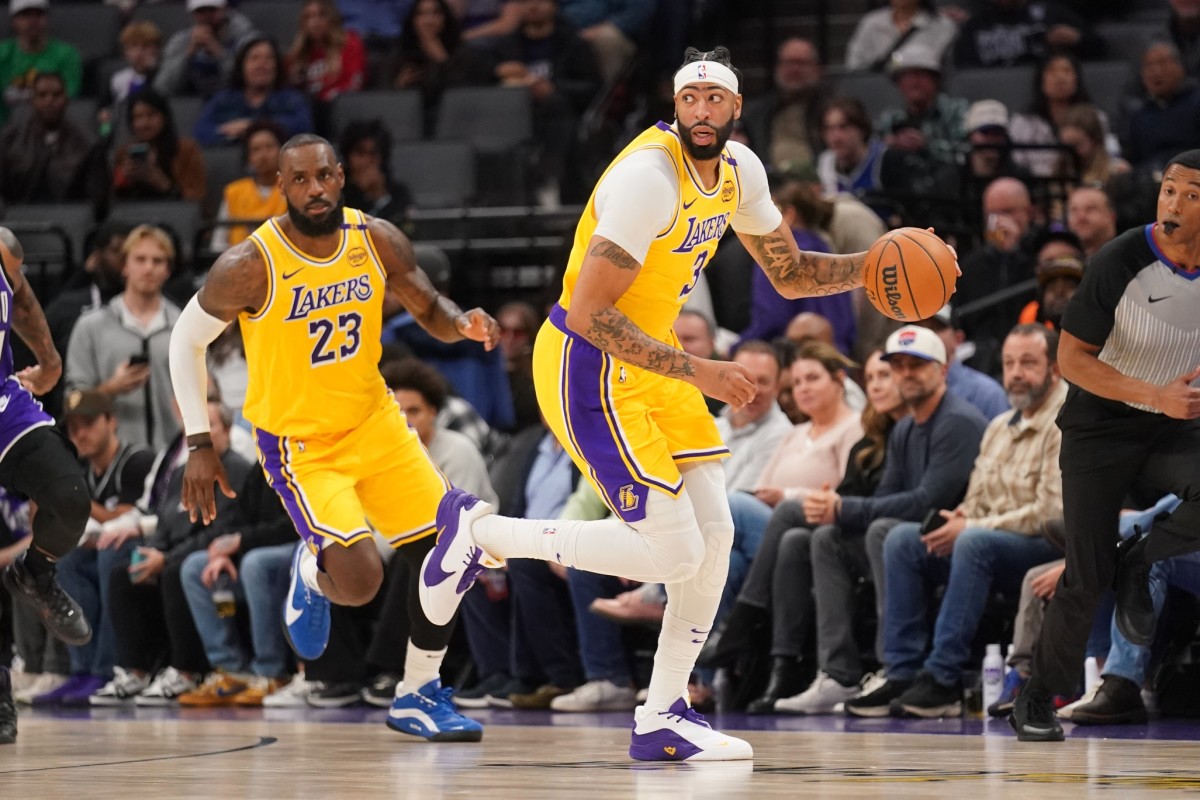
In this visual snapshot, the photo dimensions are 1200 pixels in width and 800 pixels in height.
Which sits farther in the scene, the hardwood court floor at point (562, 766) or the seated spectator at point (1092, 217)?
the seated spectator at point (1092, 217)

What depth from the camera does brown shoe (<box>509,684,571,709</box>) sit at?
30.4ft

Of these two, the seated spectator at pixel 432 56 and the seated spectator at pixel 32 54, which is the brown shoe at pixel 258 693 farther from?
Result: the seated spectator at pixel 32 54

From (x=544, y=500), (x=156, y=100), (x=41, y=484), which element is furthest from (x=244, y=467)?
(x=156, y=100)

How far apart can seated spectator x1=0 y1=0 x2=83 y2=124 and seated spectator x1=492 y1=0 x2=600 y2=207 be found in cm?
363

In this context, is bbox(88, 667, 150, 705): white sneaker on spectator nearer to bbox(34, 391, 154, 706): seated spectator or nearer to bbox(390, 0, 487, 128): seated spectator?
bbox(34, 391, 154, 706): seated spectator

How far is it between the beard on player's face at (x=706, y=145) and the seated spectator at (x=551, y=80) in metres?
6.98

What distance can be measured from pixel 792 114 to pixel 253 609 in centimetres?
A: 511

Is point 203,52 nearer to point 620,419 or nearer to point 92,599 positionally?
point 92,599

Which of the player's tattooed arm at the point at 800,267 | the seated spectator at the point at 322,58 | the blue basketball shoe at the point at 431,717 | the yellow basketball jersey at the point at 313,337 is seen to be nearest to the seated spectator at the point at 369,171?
the seated spectator at the point at 322,58

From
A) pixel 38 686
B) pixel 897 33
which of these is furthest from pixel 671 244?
pixel 897 33

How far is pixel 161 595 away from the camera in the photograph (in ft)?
34.2

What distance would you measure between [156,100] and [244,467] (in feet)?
13.6

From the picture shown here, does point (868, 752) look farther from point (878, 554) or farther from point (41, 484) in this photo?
point (41, 484)

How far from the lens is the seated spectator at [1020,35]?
1261 centimetres
